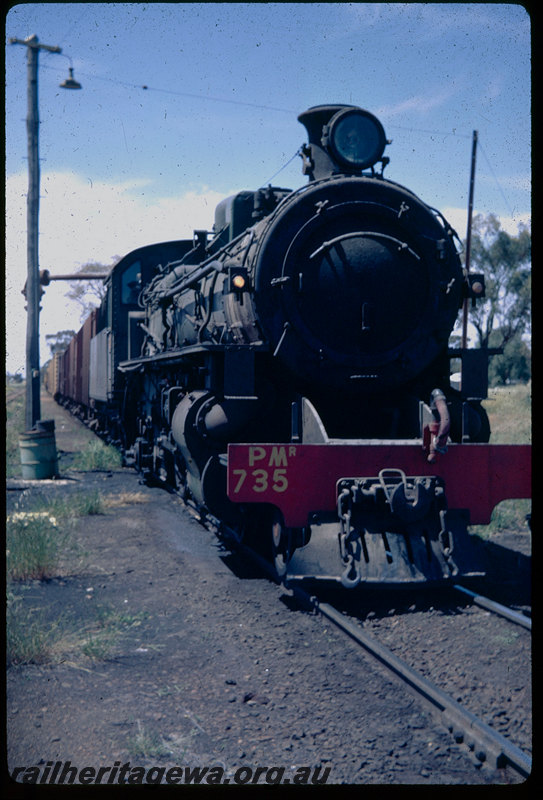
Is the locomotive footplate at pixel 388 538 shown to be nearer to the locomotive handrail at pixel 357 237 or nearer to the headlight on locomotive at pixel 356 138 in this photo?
the locomotive handrail at pixel 357 237

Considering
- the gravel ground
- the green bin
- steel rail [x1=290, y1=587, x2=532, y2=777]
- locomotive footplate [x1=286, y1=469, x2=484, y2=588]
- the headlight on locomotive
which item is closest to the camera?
steel rail [x1=290, y1=587, x2=532, y2=777]

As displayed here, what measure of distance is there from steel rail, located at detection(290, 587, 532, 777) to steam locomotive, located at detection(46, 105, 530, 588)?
Answer: 754 millimetres

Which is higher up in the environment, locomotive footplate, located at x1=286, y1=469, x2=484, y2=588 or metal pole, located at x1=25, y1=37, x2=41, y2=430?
metal pole, located at x1=25, y1=37, x2=41, y2=430

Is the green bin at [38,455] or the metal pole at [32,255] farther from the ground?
the metal pole at [32,255]

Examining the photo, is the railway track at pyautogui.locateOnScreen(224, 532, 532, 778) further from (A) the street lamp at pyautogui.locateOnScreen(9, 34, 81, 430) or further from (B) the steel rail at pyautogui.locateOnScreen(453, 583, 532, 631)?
(A) the street lamp at pyautogui.locateOnScreen(9, 34, 81, 430)

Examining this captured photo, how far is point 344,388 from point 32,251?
8330mm

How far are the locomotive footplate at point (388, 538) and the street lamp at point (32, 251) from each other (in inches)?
321

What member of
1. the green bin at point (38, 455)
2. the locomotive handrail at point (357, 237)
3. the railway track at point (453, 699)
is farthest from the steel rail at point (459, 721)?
the green bin at point (38, 455)

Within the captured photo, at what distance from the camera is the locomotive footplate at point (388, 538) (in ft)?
14.8

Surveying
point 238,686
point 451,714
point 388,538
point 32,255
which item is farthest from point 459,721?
point 32,255

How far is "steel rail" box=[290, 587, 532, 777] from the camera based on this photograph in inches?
106

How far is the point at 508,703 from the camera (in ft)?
10.7

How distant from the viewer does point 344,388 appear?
208 inches

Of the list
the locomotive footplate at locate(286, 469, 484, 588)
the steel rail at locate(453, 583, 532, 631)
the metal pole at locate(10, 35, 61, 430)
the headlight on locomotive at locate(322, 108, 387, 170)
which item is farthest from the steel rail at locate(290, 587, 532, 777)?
the metal pole at locate(10, 35, 61, 430)
